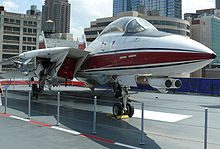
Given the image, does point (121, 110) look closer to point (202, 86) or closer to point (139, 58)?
point (139, 58)

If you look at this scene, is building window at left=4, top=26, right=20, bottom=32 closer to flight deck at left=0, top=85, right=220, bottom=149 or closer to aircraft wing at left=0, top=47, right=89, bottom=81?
aircraft wing at left=0, top=47, right=89, bottom=81

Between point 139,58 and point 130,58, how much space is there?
48 centimetres

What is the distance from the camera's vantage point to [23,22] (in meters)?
79.3

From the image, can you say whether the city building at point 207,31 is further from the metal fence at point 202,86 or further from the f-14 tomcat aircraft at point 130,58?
the f-14 tomcat aircraft at point 130,58

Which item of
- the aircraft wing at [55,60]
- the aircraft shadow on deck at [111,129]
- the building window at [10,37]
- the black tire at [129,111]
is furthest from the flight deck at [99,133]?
the building window at [10,37]

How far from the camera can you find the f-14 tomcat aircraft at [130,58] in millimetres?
6270

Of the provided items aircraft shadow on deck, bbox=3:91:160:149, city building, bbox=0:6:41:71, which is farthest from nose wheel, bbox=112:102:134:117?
city building, bbox=0:6:41:71

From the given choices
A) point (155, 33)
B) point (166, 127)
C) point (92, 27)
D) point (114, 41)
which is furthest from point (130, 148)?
point (92, 27)

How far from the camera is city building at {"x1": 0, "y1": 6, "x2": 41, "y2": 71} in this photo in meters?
75.8

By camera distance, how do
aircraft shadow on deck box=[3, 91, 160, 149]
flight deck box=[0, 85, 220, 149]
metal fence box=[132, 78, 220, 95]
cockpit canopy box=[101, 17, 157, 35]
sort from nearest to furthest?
flight deck box=[0, 85, 220, 149]
aircraft shadow on deck box=[3, 91, 160, 149]
cockpit canopy box=[101, 17, 157, 35]
metal fence box=[132, 78, 220, 95]

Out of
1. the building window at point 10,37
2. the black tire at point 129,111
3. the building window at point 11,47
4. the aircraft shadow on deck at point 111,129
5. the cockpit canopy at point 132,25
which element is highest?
the building window at point 10,37

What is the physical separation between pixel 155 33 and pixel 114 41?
6.63 feet

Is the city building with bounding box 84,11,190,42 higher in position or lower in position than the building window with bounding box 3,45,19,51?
higher

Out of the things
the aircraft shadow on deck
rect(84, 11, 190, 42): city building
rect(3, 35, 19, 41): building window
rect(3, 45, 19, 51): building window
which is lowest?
the aircraft shadow on deck
